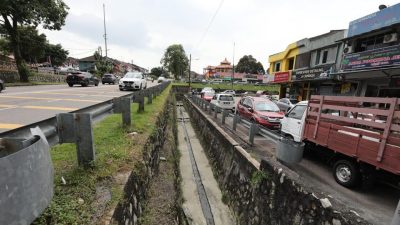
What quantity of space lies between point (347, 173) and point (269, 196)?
208 centimetres

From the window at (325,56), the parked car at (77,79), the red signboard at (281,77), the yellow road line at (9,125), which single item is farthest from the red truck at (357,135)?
the parked car at (77,79)

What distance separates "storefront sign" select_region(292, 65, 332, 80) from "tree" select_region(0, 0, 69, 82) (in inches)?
998

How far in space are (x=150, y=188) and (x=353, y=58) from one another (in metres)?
16.5

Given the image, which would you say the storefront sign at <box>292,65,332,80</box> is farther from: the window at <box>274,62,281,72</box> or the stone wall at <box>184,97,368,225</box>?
the stone wall at <box>184,97,368,225</box>

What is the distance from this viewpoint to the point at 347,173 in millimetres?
5301

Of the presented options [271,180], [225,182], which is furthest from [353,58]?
[271,180]

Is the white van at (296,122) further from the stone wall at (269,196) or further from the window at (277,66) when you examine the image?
the window at (277,66)

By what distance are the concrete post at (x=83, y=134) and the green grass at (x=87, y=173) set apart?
221 millimetres

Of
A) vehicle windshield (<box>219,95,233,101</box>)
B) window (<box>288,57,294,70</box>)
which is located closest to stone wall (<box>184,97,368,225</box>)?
vehicle windshield (<box>219,95,233,101</box>)

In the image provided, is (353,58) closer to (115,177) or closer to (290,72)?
(290,72)

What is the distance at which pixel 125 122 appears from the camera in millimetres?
5492

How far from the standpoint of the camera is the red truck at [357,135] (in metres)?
4.23

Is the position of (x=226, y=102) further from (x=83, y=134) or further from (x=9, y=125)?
(x=83, y=134)

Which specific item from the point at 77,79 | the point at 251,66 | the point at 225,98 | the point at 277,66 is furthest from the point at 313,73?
the point at 251,66
